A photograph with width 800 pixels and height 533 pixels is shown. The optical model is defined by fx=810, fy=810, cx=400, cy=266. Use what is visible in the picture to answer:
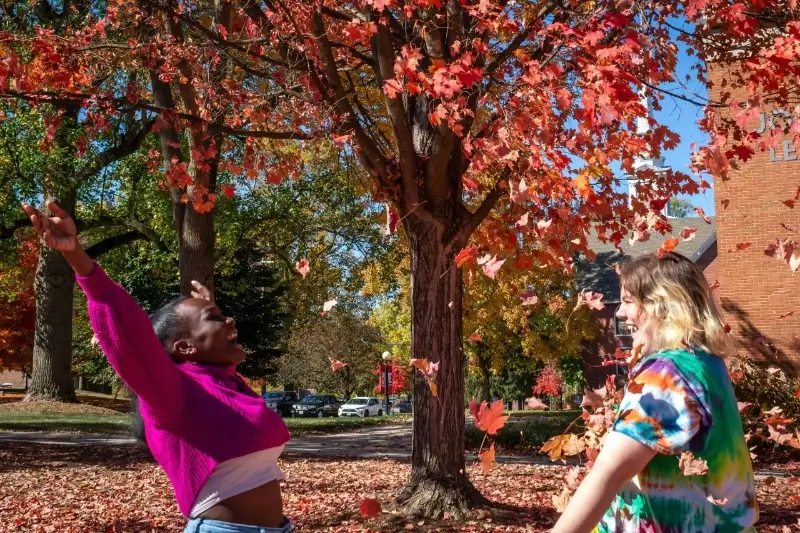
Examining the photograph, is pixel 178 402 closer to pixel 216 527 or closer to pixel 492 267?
pixel 216 527

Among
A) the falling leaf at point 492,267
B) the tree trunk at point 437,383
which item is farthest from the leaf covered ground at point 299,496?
the falling leaf at point 492,267

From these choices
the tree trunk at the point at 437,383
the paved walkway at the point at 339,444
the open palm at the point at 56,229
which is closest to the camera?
the open palm at the point at 56,229

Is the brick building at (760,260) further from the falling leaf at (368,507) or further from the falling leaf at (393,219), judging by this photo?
the falling leaf at (368,507)

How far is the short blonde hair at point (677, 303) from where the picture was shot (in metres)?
2.22

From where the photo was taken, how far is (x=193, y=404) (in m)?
2.61

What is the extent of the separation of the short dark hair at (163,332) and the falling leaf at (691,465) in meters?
1.68

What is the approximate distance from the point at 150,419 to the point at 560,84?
583cm

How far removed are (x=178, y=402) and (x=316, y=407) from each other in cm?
3906

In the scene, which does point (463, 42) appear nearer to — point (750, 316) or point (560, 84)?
point (560, 84)

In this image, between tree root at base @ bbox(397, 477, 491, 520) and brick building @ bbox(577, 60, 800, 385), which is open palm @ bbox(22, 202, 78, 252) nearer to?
tree root at base @ bbox(397, 477, 491, 520)

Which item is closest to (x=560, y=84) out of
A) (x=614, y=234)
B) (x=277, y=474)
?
(x=614, y=234)

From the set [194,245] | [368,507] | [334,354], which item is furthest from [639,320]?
[334,354]

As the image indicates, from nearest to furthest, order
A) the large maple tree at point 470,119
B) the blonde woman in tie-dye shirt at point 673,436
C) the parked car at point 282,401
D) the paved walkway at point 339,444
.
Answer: the blonde woman in tie-dye shirt at point 673,436 < the large maple tree at point 470,119 < the paved walkway at point 339,444 < the parked car at point 282,401

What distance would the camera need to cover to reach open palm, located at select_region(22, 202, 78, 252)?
2280mm
